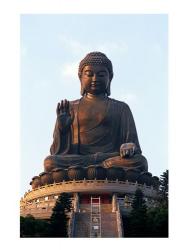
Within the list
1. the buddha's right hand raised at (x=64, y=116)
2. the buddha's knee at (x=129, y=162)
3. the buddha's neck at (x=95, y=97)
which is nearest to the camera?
the buddha's knee at (x=129, y=162)

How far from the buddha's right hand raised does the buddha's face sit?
8.02 feet

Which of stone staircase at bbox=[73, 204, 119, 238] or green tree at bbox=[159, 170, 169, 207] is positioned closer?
stone staircase at bbox=[73, 204, 119, 238]

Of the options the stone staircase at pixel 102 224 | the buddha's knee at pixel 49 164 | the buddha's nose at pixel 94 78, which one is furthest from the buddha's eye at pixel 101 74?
the stone staircase at pixel 102 224

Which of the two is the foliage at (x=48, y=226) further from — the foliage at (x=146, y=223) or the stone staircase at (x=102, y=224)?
the foliage at (x=146, y=223)

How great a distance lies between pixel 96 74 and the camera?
31844 mm

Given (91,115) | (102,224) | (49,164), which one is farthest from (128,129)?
(102,224)

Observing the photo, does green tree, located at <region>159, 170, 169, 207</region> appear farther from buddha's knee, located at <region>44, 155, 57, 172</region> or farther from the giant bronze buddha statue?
buddha's knee, located at <region>44, 155, 57, 172</region>

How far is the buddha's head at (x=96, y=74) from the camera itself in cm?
3181

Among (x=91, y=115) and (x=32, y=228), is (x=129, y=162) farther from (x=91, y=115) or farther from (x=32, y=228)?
(x=32, y=228)

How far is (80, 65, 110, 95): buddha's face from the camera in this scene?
31766 mm

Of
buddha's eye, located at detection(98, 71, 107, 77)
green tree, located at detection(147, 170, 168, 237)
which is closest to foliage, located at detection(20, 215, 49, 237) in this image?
green tree, located at detection(147, 170, 168, 237)

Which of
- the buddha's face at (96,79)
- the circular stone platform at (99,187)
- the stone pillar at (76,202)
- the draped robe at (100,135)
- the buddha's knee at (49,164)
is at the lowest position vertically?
the stone pillar at (76,202)

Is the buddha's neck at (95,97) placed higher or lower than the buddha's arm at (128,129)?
higher

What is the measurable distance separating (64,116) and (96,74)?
3419 millimetres
